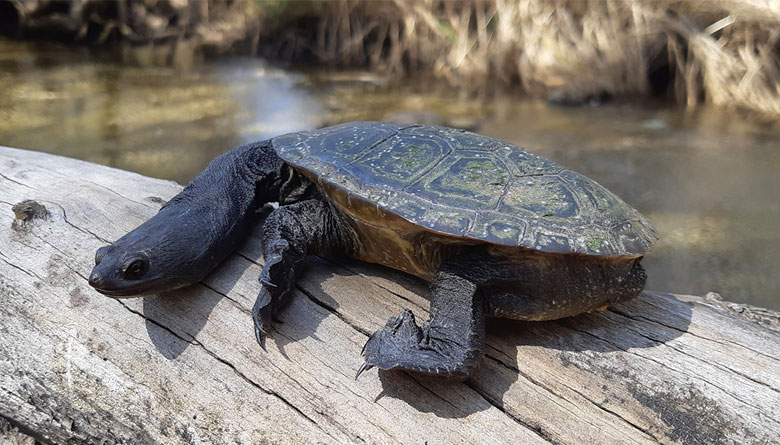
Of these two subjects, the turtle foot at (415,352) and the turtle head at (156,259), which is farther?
the turtle head at (156,259)

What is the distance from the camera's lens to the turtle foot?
4.75 feet

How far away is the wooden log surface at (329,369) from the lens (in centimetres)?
146

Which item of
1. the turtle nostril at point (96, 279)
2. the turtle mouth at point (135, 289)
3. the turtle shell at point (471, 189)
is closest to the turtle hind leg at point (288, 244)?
the turtle shell at point (471, 189)

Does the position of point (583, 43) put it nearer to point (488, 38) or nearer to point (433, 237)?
point (488, 38)

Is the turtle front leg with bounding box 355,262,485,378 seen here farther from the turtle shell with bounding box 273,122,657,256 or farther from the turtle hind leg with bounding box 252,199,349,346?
the turtle hind leg with bounding box 252,199,349,346

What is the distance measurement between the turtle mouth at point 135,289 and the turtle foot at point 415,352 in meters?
0.71

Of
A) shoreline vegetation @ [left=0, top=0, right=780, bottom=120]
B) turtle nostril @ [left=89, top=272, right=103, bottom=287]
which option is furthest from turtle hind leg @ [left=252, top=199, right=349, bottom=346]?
shoreline vegetation @ [left=0, top=0, right=780, bottom=120]

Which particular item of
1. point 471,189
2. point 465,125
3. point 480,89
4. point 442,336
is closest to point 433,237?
point 471,189

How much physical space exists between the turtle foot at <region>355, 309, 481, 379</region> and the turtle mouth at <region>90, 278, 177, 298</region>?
→ 28.0 inches

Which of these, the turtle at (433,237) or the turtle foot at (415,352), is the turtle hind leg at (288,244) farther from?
the turtle foot at (415,352)

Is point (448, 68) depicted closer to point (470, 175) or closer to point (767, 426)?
point (470, 175)

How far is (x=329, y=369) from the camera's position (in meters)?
1.59

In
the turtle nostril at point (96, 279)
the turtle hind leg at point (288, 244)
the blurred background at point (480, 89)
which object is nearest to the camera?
the turtle nostril at point (96, 279)

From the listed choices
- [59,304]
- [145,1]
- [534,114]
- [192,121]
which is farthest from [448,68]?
[59,304]
